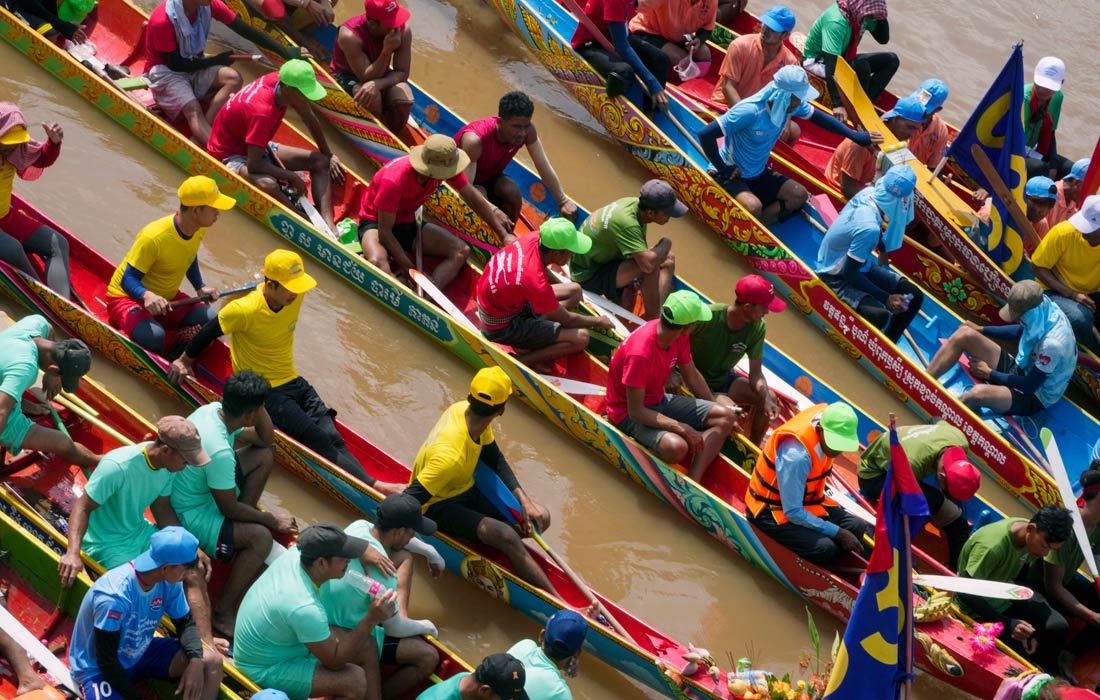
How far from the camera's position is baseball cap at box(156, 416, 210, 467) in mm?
7562

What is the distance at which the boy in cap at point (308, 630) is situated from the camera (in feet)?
23.5

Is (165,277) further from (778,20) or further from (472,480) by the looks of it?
(778,20)

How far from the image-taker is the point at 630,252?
1084cm

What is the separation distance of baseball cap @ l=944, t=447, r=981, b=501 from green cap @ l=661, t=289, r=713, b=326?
217cm

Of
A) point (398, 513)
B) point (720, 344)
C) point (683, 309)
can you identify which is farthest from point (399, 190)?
point (398, 513)

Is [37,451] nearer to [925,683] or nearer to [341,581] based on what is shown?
[341,581]

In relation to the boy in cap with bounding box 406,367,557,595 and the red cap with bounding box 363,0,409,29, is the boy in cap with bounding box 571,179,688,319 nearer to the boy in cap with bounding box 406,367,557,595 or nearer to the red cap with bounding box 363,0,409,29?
the boy in cap with bounding box 406,367,557,595

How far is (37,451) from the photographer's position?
845cm

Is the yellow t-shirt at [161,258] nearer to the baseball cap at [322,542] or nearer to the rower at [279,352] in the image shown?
the rower at [279,352]

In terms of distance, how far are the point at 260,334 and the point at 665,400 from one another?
3.17m

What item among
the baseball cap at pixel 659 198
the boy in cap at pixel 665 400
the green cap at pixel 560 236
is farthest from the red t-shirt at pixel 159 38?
the boy in cap at pixel 665 400

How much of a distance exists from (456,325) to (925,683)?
4566 millimetres

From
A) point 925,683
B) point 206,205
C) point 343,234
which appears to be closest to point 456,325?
point 343,234

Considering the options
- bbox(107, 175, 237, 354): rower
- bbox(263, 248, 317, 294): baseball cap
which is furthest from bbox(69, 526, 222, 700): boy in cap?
bbox(107, 175, 237, 354): rower
